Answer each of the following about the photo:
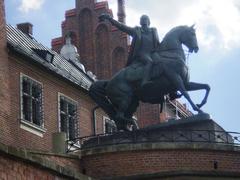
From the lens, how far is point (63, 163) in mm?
23734

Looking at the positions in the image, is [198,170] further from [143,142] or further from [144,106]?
[144,106]

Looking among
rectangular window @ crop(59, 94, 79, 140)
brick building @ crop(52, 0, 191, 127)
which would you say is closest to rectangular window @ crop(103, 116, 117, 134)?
rectangular window @ crop(59, 94, 79, 140)

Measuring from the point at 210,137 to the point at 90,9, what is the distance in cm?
2059

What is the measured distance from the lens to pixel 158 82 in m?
25.3

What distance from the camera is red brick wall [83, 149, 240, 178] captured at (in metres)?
23.7

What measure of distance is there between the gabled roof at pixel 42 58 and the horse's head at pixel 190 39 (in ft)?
21.6

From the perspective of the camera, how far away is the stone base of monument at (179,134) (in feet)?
80.9

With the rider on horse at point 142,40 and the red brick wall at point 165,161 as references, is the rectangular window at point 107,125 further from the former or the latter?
the red brick wall at point 165,161

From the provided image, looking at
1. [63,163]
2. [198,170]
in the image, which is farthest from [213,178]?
[63,163]

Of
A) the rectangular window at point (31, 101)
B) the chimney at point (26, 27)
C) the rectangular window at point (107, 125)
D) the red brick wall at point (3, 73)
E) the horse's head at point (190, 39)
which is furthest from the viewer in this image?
the chimney at point (26, 27)

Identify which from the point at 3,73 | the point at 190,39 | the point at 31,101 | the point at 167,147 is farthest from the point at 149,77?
the point at 31,101

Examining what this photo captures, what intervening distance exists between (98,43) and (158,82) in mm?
18756

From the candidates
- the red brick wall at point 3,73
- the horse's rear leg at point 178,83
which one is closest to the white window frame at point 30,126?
the red brick wall at point 3,73

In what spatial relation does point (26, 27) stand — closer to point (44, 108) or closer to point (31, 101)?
point (44, 108)
